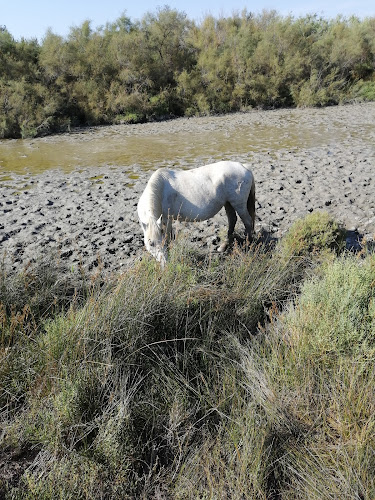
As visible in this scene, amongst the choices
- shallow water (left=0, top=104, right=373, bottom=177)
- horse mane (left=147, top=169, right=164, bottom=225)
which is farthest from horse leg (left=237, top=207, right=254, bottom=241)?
shallow water (left=0, top=104, right=373, bottom=177)

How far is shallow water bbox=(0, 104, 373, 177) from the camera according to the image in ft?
38.9

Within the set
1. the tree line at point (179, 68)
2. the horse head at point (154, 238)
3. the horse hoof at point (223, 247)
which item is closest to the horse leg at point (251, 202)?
the horse hoof at point (223, 247)

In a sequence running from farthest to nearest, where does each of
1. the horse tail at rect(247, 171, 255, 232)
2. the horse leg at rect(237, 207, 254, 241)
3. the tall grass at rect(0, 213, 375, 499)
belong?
the horse tail at rect(247, 171, 255, 232)
the horse leg at rect(237, 207, 254, 241)
the tall grass at rect(0, 213, 375, 499)

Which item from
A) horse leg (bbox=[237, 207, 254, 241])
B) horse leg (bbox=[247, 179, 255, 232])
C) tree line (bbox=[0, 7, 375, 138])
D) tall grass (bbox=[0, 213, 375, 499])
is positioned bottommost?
tall grass (bbox=[0, 213, 375, 499])

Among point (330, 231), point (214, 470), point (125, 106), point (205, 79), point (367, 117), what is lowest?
point (214, 470)

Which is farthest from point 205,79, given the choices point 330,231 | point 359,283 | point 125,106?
point 359,283

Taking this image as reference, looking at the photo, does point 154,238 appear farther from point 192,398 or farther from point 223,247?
point 192,398

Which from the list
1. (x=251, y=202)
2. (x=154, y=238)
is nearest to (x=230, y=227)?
(x=251, y=202)

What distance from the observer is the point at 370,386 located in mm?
2361

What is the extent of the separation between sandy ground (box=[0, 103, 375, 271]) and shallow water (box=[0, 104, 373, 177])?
908mm

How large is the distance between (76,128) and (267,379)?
20775 millimetres

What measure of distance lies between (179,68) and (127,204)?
73.3 ft

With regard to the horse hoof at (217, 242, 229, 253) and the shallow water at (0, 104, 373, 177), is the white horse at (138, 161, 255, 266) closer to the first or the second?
the horse hoof at (217, 242, 229, 253)

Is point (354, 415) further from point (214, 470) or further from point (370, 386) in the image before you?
point (214, 470)
